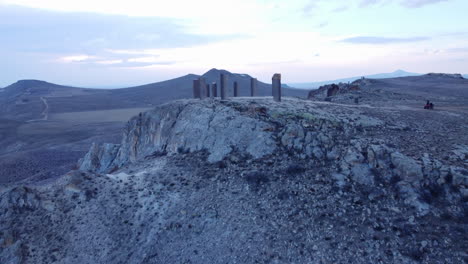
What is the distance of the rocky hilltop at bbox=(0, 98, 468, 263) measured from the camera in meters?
7.73

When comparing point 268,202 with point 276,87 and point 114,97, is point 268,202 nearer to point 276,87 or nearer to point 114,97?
point 276,87

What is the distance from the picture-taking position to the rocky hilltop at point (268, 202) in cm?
773

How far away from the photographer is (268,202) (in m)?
9.03

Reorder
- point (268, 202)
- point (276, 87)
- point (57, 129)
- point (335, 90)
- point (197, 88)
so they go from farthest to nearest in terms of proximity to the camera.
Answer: point (57, 129), point (335, 90), point (197, 88), point (276, 87), point (268, 202)

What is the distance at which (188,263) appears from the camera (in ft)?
25.3

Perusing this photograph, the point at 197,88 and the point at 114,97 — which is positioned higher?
the point at 197,88

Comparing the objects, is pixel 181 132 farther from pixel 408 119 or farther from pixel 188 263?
pixel 408 119

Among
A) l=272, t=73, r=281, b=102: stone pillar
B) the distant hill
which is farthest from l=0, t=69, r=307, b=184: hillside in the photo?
l=272, t=73, r=281, b=102: stone pillar

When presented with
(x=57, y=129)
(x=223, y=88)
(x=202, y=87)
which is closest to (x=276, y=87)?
(x=223, y=88)

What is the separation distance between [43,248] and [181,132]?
20.4 feet

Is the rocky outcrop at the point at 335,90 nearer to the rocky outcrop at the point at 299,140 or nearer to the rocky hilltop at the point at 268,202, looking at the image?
the rocky outcrop at the point at 299,140

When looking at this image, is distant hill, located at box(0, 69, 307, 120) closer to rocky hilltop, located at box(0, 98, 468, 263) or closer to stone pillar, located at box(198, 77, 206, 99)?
stone pillar, located at box(198, 77, 206, 99)

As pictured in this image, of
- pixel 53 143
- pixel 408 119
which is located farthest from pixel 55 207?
pixel 53 143

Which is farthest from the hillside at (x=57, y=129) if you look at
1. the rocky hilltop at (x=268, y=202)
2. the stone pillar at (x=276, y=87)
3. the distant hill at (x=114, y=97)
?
the stone pillar at (x=276, y=87)
